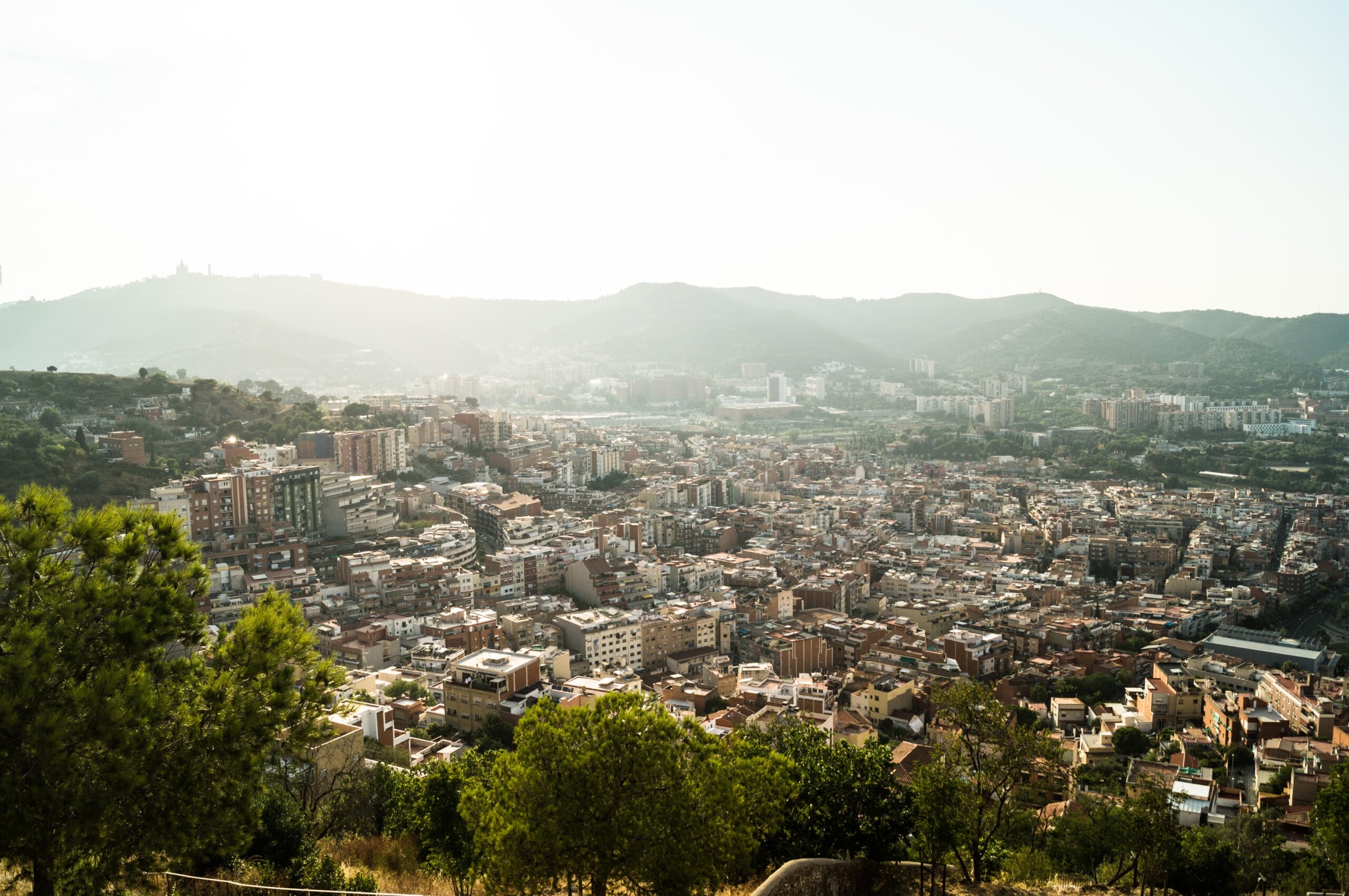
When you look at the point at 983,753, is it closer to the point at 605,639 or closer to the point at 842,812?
the point at 842,812

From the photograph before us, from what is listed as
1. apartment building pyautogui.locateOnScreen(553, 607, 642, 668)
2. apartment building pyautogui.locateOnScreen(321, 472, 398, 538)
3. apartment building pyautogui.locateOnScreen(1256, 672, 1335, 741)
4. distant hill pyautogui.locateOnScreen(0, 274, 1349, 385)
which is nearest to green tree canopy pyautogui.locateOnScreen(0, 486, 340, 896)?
apartment building pyautogui.locateOnScreen(553, 607, 642, 668)

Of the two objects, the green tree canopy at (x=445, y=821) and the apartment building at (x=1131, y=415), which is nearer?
the green tree canopy at (x=445, y=821)

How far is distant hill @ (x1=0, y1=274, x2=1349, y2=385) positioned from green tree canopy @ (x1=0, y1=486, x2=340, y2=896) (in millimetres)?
46782

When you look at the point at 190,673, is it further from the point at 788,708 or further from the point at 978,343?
the point at 978,343

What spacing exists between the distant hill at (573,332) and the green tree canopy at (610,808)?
154 ft

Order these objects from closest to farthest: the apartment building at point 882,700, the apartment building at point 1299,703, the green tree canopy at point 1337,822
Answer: the green tree canopy at point 1337,822
the apartment building at point 1299,703
the apartment building at point 882,700

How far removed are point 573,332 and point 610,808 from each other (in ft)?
214

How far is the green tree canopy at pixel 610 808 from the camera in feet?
9.57

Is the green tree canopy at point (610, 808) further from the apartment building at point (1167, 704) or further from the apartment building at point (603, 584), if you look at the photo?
the apartment building at point (603, 584)

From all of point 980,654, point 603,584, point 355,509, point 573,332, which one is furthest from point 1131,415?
point 573,332

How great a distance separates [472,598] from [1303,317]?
5829cm

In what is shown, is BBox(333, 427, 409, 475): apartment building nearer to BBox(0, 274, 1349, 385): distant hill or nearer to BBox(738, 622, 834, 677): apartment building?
BBox(738, 622, 834, 677): apartment building

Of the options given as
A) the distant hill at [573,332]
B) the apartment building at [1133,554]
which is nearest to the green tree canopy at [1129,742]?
the apartment building at [1133,554]

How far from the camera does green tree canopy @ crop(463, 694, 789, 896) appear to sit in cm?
292
